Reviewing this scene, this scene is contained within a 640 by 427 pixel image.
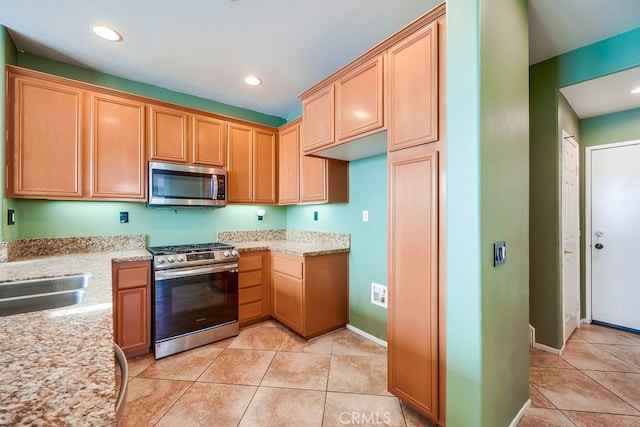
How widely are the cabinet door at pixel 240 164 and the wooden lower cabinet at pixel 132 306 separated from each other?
120 centimetres

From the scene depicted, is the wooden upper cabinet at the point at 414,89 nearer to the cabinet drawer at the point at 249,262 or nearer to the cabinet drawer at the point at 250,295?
the cabinet drawer at the point at 249,262

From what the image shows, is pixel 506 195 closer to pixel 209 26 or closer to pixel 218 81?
pixel 209 26

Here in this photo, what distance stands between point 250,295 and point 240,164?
1.55m

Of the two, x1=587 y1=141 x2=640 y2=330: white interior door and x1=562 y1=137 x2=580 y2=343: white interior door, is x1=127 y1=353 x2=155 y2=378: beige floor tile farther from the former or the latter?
x1=587 y1=141 x2=640 y2=330: white interior door

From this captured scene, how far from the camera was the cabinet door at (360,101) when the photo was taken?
1924 millimetres

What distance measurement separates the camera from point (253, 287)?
3.10 m

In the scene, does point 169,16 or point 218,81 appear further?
point 218,81

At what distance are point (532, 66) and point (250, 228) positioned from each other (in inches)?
136

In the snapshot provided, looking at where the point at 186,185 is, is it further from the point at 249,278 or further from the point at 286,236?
the point at 286,236

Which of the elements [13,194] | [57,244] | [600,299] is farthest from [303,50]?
[600,299]

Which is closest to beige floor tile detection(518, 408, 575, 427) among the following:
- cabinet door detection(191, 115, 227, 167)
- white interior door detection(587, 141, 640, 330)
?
white interior door detection(587, 141, 640, 330)

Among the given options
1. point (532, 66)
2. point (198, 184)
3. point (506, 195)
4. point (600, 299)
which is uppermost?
point (532, 66)

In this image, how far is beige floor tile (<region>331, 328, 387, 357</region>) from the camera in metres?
2.51

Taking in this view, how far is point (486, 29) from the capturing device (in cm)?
135
